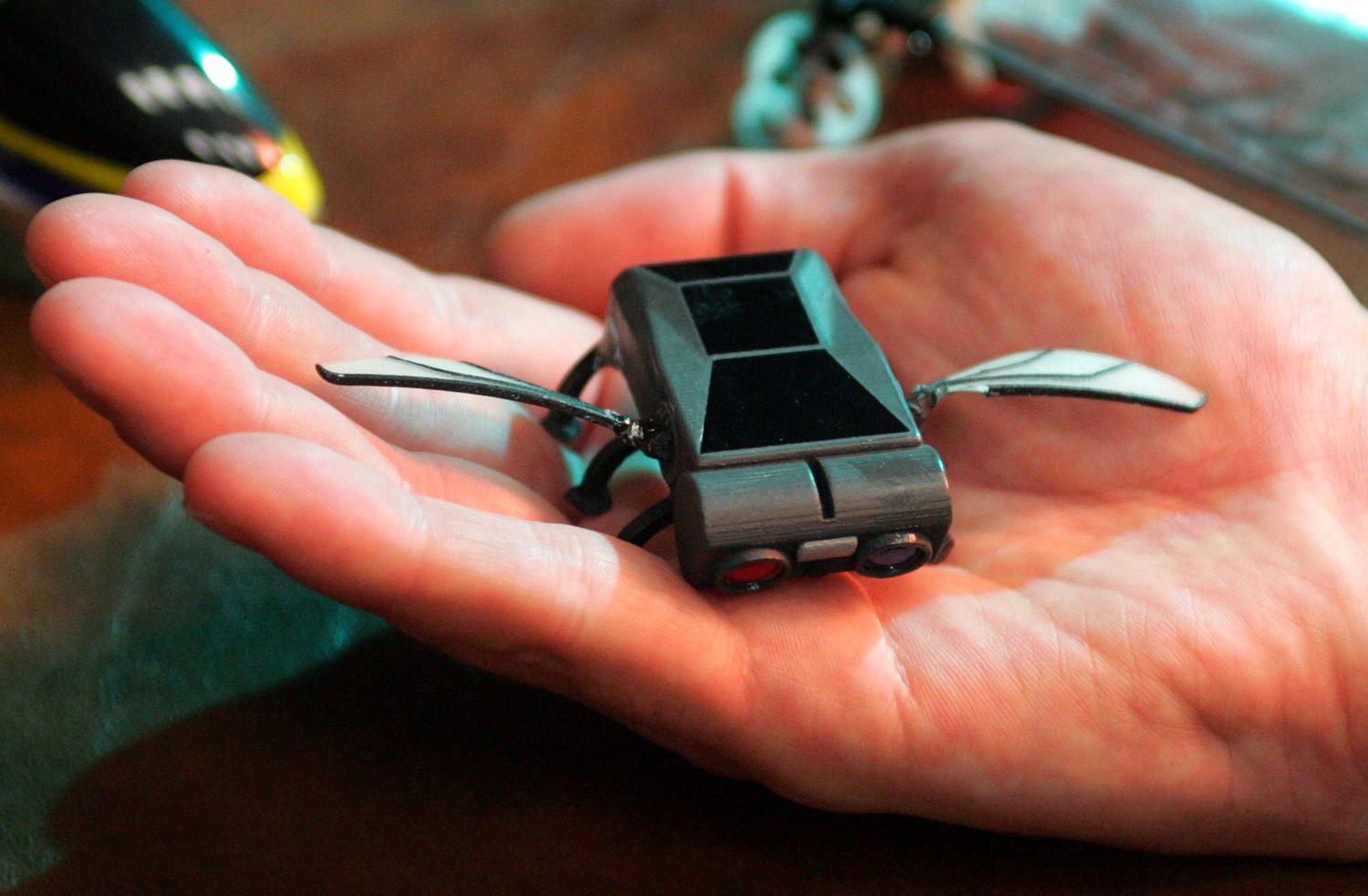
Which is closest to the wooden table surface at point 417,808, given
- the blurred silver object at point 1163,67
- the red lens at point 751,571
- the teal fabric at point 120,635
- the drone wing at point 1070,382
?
the teal fabric at point 120,635

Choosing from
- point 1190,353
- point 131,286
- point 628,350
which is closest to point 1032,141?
point 1190,353

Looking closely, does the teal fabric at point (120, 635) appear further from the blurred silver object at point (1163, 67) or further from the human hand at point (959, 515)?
the blurred silver object at point (1163, 67)

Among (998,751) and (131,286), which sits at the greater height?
(131,286)

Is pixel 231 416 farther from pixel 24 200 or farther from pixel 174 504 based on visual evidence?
pixel 24 200

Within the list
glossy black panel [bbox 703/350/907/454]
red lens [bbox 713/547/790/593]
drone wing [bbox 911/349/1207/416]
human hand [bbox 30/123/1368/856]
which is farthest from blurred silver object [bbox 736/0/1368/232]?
Answer: red lens [bbox 713/547/790/593]

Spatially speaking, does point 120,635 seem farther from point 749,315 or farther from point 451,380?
point 749,315

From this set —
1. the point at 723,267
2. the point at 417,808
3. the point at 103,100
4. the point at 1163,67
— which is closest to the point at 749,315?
the point at 723,267
